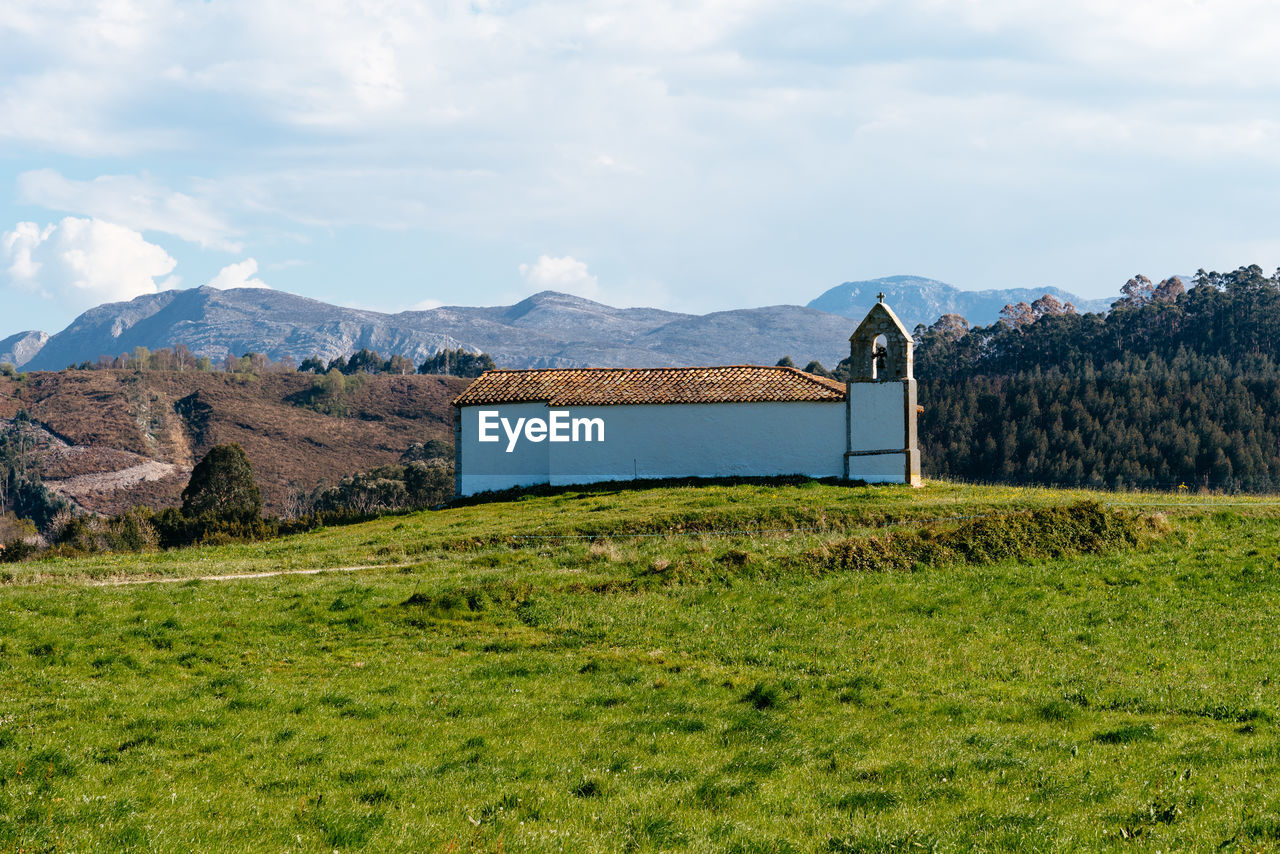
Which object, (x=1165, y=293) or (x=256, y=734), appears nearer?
(x=256, y=734)

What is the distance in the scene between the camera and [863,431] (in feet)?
135

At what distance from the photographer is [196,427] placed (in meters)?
136

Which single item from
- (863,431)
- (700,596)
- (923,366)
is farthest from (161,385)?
(700,596)

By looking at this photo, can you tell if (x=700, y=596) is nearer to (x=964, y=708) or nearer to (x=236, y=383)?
(x=964, y=708)

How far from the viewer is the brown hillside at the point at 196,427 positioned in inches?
4589

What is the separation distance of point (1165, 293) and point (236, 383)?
14070 cm

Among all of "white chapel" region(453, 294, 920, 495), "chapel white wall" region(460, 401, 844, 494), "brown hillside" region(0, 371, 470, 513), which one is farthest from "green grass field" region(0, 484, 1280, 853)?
"brown hillside" region(0, 371, 470, 513)

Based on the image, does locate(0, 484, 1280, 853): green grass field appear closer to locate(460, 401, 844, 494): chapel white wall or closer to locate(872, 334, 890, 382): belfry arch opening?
locate(460, 401, 844, 494): chapel white wall

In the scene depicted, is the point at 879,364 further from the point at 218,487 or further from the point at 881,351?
the point at 218,487

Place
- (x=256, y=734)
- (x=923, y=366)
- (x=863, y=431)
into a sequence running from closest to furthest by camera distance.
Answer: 1. (x=256, y=734)
2. (x=863, y=431)
3. (x=923, y=366)

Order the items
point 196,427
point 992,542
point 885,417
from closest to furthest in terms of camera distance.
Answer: point 992,542 < point 885,417 < point 196,427

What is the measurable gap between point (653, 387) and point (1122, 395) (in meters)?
65.2

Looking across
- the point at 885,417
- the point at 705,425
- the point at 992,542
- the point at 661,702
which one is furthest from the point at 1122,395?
the point at 661,702

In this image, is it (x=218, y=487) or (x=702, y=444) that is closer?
(x=702, y=444)
